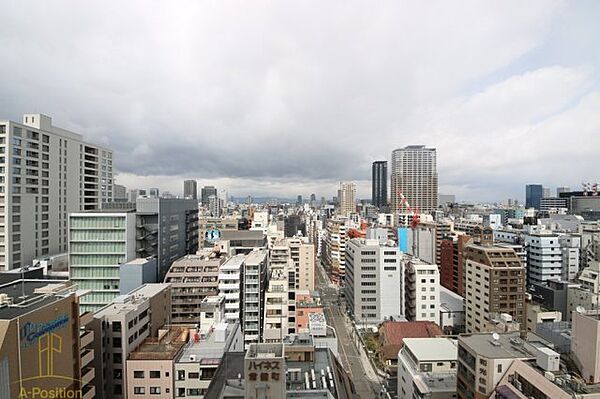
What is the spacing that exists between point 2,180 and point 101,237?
11412 mm

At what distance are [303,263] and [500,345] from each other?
3125 centimetres

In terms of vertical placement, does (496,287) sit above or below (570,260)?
below

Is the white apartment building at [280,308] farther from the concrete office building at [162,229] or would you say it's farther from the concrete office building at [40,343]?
the concrete office building at [40,343]

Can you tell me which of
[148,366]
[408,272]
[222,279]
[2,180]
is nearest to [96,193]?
[2,180]

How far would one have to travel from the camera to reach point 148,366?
17.7 meters

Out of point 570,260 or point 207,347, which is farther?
point 570,260

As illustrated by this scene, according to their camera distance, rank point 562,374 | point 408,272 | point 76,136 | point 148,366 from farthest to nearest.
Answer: point 76,136
point 408,272
point 148,366
point 562,374

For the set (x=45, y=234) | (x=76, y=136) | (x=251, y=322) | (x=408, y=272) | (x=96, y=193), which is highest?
(x=76, y=136)

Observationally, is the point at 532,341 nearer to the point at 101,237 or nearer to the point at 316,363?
the point at 316,363

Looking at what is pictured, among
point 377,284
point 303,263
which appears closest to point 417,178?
point 303,263

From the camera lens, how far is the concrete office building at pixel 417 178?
374ft

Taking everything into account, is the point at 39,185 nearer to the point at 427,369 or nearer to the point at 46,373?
the point at 46,373

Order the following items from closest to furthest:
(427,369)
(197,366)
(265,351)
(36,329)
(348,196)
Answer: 1. (265,351)
2. (36,329)
3. (197,366)
4. (427,369)
5. (348,196)

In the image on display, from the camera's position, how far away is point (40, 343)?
11.9 metres
